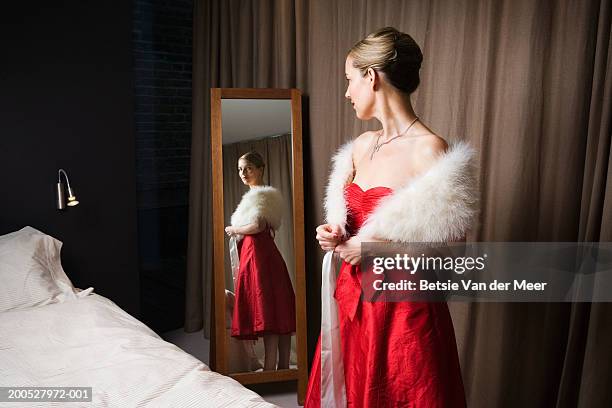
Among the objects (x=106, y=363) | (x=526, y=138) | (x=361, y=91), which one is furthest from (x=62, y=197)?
(x=526, y=138)

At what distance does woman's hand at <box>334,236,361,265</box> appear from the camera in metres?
1.71

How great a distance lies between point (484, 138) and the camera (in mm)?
2125

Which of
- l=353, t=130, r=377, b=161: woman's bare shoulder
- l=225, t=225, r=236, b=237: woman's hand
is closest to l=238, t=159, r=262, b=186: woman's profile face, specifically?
l=225, t=225, r=236, b=237: woman's hand

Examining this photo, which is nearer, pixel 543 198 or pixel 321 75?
pixel 543 198

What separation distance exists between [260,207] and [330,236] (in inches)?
43.2

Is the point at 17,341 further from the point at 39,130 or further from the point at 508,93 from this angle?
the point at 508,93

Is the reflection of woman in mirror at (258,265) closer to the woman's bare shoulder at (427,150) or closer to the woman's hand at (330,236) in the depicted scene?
the woman's hand at (330,236)

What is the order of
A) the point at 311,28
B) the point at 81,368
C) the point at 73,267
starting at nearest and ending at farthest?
the point at 81,368, the point at 311,28, the point at 73,267

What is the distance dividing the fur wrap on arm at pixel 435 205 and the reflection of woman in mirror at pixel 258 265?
1.25m

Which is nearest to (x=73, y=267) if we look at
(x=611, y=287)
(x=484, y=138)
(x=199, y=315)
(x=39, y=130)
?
(x=39, y=130)

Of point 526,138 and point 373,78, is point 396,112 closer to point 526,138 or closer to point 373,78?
point 373,78

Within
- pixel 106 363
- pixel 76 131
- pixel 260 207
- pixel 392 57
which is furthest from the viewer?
pixel 76 131

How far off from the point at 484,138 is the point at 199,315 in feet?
7.60

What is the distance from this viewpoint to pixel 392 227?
63.3 inches
